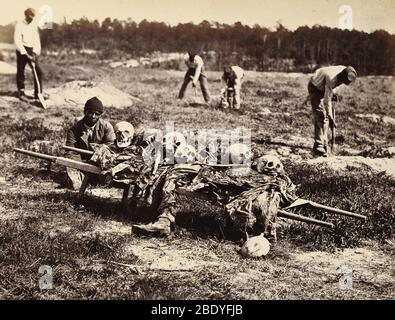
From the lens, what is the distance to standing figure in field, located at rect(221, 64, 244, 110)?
37.9 ft

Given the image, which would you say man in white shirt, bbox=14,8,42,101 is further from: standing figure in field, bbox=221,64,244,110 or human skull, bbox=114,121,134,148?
human skull, bbox=114,121,134,148

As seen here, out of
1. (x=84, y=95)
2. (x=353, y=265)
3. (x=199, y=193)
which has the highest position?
(x=84, y=95)

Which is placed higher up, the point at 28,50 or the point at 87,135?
the point at 28,50

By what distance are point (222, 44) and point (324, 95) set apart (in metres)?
8.31

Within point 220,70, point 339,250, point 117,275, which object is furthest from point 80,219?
point 220,70

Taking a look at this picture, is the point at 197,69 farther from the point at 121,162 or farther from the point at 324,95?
the point at 121,162

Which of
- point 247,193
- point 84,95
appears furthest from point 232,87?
point 247,193

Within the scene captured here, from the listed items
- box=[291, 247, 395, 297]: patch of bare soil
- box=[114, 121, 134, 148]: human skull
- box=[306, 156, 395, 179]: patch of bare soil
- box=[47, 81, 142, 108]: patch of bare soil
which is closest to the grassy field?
box=[291, 247, 395, 297]: patch of bare soil

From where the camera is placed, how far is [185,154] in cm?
558

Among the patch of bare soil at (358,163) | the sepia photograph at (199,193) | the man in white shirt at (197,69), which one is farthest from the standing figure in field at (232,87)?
the patch of bare soil at (358,163)

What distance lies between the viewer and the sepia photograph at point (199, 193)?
441 cm

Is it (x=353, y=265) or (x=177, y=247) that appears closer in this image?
(x=353, y=265)

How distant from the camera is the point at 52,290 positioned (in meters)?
4.18
